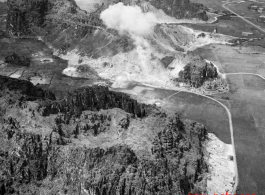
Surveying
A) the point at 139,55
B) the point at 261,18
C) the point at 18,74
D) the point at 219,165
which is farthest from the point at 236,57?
the point at 18,74

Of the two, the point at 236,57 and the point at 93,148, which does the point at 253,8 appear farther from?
the point at 93,148

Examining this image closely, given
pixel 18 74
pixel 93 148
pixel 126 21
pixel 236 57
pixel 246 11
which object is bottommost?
pixel 18 74

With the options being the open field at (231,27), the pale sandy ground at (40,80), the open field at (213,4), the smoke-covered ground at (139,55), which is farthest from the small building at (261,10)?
the pale sandy ground at (40,80)

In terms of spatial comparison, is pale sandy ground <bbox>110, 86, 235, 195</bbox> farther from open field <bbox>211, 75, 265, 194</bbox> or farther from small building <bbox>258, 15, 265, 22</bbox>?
small building <bbox>258, 15, 265, 22</bbox>

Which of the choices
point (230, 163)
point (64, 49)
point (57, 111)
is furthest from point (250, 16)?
point (57, 111)

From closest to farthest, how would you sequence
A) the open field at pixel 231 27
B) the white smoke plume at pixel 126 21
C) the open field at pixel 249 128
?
the open field at pixel 249 128 → the white smoke plume at pixel 126 21 → the open field at pixel 231 27

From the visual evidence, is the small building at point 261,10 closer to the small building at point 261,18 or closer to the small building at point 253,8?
the small building at point 253,8

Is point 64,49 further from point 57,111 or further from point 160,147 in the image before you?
point 160,147
